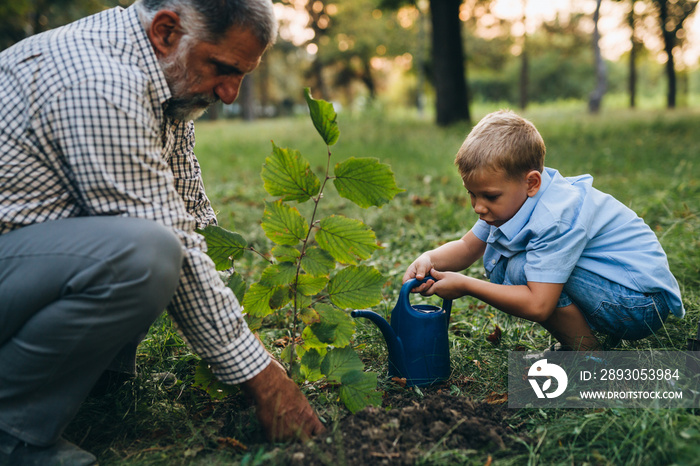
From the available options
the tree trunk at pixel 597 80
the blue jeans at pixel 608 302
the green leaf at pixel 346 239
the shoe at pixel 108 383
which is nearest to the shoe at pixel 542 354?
the blue jeans at pixel 608 302

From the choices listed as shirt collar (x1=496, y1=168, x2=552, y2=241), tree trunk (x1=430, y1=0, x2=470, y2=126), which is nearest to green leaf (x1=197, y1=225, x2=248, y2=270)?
shirt collar (x1=496, y1=168, x2=552, y2=241)

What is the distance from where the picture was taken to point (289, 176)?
1797 mm

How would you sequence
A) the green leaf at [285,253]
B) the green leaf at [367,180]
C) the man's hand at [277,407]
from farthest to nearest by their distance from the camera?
the green leaf at [285,253], the green leaf at [367,180], the man's hand at [277,407]

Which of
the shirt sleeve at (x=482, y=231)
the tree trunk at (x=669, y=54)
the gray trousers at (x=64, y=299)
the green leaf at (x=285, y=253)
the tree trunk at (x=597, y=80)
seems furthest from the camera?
the tree trunk at (x=597, y=80)

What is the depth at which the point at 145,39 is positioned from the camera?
1.62 m

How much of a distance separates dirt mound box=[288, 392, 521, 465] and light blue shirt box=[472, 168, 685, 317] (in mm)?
576

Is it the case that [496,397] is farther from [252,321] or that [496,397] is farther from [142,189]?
[142,189]

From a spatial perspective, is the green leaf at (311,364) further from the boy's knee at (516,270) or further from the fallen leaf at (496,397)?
the boy's knee at (516,270)

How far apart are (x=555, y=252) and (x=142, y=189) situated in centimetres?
141

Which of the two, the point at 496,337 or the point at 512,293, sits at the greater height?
the point at 512,293

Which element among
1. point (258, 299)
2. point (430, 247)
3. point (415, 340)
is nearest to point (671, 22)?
point (430, 247)

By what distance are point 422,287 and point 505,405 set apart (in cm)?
50

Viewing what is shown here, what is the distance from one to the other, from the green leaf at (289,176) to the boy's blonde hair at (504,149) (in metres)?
0.63

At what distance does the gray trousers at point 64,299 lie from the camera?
1.42 m
